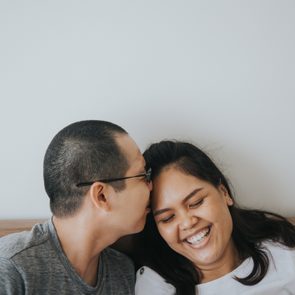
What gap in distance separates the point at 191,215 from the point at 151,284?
0.31 meters

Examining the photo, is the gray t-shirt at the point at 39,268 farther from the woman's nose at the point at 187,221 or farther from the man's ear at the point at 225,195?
the man's ear at the point at 225,195

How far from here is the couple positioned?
100cm

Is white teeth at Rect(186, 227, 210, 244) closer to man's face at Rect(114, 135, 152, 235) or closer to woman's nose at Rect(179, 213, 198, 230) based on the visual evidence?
woman's nose at Rect(179, 213, 198, 230)

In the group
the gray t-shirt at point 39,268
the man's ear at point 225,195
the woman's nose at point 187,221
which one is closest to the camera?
the gray t-shirt at point 39,268

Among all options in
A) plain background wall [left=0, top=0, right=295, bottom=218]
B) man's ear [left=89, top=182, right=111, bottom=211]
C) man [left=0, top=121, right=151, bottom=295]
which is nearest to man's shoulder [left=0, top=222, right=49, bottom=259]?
man [left=0, top=121, right=151, bottom=295]

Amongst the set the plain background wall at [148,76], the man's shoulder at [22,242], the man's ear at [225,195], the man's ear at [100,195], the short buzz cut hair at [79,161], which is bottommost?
the man's shoulder at [22,242]

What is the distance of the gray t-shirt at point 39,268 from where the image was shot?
96cm

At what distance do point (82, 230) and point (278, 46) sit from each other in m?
0.93

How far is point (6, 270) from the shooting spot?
3.11ft

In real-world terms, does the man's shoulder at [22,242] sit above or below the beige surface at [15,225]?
above

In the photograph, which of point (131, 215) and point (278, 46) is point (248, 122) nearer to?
point (278, 46)

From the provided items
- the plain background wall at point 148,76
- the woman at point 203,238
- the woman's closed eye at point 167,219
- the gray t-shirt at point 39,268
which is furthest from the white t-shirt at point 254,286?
the plain background wall at point 148,76

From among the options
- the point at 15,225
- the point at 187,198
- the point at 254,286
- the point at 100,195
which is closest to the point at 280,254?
the point at 254,286

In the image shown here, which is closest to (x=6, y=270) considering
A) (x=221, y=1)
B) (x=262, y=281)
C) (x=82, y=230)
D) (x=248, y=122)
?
(x=82, y=230)
